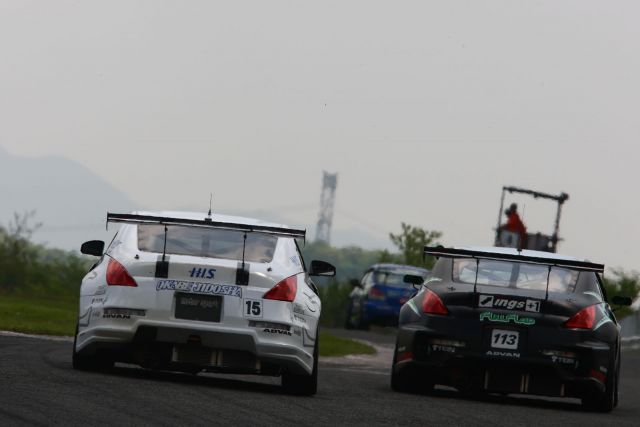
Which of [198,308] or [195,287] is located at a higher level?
A: [195,287]

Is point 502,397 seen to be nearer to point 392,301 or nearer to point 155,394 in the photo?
point 155,394

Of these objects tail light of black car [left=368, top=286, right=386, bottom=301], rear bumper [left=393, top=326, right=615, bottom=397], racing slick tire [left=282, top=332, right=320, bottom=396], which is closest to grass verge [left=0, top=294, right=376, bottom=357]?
tail light of black car [left=368, top=286, right=386, bottom=301]

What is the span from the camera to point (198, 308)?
14.6m

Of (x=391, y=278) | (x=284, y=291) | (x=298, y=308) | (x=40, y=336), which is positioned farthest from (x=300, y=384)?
(x=391, y=278)

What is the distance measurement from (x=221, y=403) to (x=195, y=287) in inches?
80.7

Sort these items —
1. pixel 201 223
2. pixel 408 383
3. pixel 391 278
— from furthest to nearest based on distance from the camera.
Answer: pixel 391 278, pixel 408 383, pixel 201 223

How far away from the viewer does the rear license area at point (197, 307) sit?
14.6 meters

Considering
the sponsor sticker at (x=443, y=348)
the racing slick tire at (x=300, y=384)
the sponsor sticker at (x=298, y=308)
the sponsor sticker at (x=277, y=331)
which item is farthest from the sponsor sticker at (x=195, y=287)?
the sponsor sticker at (x=443, y=348)

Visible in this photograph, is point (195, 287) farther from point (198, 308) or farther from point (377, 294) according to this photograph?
point (377, 294)

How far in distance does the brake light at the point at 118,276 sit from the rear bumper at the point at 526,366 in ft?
9.59

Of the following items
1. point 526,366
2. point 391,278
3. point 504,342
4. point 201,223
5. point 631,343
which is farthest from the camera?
point 391,278

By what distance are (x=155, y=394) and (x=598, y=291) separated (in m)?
5.17

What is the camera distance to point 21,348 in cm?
1820

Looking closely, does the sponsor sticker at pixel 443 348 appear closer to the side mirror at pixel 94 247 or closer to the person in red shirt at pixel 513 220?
the side mirror at pixel 94 247
